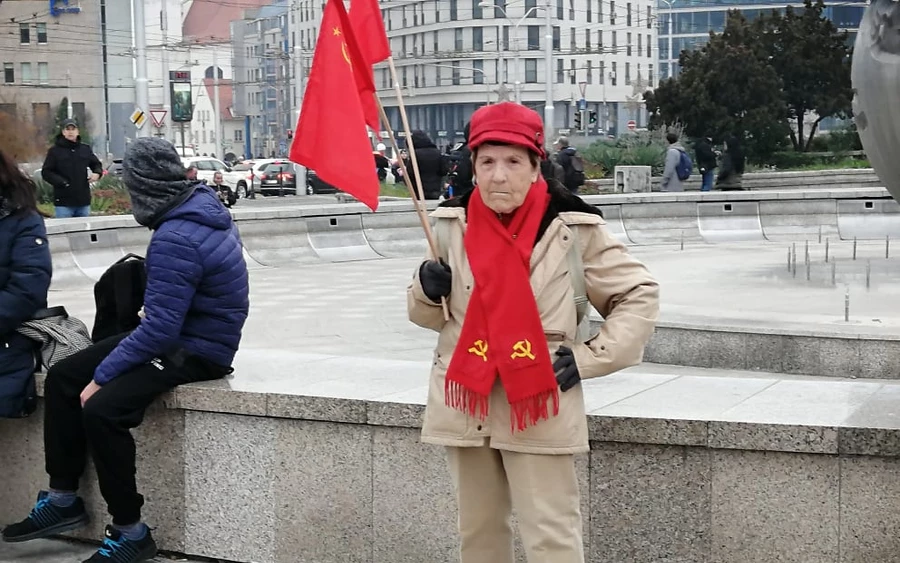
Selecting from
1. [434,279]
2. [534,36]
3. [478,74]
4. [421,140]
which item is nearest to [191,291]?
[434,279]

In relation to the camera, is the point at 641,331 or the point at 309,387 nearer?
the point at 641,331

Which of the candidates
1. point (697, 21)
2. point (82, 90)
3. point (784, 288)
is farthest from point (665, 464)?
point (697, 21)

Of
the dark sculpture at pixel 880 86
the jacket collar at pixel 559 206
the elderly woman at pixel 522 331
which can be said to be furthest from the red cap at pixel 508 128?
the dark sculpture at pixel 880 86

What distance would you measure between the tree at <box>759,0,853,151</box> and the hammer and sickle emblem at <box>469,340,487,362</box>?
139ft

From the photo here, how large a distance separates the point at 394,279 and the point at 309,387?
1117 cm

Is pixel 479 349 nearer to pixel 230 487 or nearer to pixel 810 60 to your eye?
pixel 230 487

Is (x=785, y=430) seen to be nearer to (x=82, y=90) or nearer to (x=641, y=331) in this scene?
(x=641, y=331)

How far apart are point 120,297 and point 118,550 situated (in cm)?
112

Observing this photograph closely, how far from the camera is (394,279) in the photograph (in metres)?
17.0

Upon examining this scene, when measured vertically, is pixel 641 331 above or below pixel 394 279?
above

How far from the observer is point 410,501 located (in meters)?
5.45

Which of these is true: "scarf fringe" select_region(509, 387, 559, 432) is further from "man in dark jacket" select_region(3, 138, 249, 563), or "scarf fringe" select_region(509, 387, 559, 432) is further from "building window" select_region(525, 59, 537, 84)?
"building window" select_region(525, 59, 537, 84)

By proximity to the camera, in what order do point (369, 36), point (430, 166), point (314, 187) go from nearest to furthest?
point (369, 36)
point (430, 166)
point (314, 187)

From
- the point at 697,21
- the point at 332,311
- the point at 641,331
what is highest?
the point at 697,21
